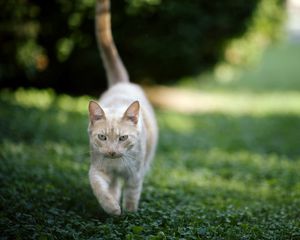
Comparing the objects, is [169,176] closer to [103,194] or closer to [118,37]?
[103,194]

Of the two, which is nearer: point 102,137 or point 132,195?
point 102,137

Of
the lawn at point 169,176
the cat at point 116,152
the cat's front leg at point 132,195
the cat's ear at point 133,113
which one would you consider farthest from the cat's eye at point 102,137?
the lawn at point 169,176

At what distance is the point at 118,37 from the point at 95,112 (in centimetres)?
767

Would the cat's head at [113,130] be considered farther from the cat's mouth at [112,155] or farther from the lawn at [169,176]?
the lawn at [169,176]

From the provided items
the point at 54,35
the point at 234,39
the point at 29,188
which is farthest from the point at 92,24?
the point at 29,188

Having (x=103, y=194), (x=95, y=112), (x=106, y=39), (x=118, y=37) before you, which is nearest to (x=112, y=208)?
(x=103, y=194)

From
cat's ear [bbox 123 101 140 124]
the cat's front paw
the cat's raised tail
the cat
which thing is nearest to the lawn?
the cat's front paw

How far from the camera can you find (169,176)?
8891 mm

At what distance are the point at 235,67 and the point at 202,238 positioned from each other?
1193cm

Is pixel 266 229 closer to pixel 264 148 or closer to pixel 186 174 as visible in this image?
pixel 186 174

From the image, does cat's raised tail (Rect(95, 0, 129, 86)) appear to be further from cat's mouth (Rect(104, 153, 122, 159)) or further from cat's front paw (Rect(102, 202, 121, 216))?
cat's front paw (Rect(102, 202, 121, 216))

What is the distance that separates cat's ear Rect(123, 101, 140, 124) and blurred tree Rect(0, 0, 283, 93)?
5.78m

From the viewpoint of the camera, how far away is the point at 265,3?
15656 millimetres

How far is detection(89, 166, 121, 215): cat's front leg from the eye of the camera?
602 cm
